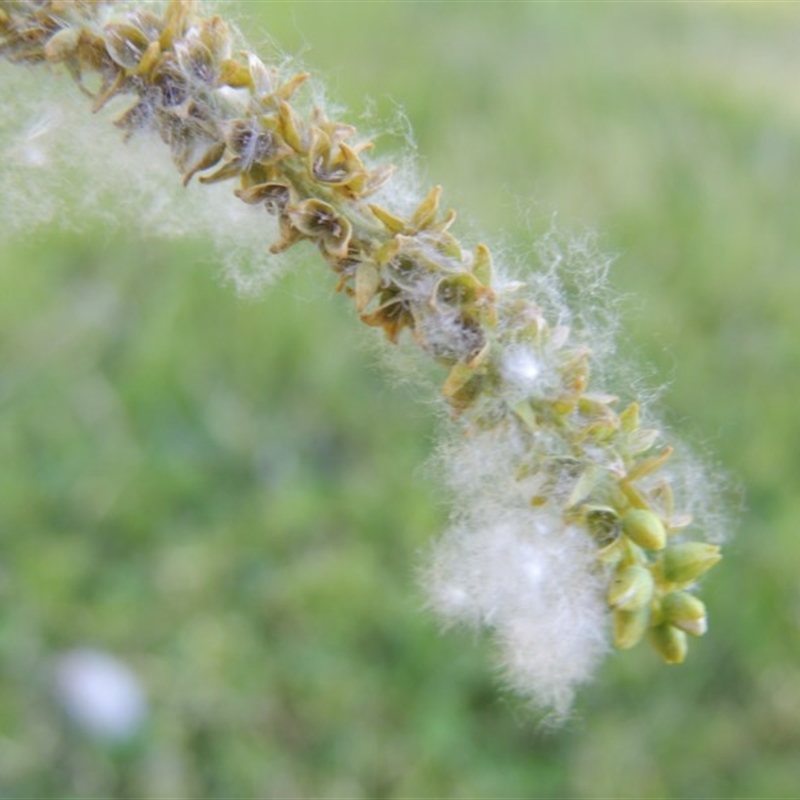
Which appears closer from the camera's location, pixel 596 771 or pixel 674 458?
pixel 674 458

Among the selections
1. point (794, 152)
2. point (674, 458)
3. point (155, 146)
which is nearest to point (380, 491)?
point (674, 458)

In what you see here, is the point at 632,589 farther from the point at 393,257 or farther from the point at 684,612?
the point at 393,257

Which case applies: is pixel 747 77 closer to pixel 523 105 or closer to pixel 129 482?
pixel 523 105

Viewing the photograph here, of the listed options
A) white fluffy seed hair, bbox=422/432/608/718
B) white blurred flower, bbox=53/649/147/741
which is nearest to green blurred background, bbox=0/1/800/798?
white blurred flower, bbox=53/649/147/741

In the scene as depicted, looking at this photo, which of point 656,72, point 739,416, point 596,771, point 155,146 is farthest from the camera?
point 656,72

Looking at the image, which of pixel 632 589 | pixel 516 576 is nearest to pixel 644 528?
pixel 632 589

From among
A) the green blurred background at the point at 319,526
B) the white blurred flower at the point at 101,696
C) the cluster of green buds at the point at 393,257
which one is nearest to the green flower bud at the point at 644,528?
the cluster of green buds at the point at 393,257
